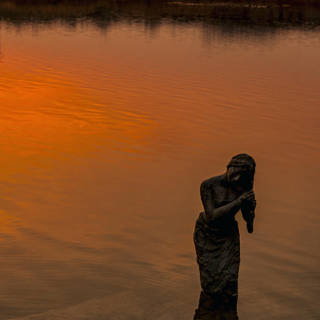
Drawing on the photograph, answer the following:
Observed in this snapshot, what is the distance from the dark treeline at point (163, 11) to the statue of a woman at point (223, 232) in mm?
43775

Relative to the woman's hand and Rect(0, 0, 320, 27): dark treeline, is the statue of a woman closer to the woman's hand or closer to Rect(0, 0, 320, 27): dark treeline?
the woman's hand

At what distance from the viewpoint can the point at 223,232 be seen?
299 inches

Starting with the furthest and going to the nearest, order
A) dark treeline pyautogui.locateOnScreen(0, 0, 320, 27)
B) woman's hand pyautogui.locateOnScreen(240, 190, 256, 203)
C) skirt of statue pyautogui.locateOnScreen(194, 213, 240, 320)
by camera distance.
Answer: dark treeline pyautogui.locateOnScreen(0, 0, 320, 27) < skirt of statue pyautogui.locateOnScreen(194, 213, 240, 320) < woman's hand pyautogui.locateOnScreen(240, 190, 256, 203)

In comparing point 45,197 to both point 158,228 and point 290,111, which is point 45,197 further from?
point 290,111

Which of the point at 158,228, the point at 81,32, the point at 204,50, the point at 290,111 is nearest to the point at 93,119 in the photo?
the point at 290,111

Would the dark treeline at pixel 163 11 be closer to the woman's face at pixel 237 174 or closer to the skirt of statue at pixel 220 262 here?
the skirt of statue at pixel 220 262

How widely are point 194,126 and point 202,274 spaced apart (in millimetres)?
11983

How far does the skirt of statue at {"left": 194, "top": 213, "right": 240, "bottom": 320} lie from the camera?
757cm

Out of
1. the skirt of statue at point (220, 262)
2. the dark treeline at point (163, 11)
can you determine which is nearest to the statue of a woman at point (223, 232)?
the skirt of statue at point (220, 262)

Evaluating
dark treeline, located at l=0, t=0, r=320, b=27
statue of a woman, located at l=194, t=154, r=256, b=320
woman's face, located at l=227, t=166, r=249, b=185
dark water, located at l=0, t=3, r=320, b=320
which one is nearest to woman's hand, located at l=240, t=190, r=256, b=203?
statue of a woman, located at l=194, t=154, r=256, b=320

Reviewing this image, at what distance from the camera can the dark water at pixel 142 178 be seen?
948 centimetres

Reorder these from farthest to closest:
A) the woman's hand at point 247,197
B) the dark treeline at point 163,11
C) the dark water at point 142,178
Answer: the dark treeline at point 163,11 < the dark water at point 142,178 < the woman's hand at point 247,197

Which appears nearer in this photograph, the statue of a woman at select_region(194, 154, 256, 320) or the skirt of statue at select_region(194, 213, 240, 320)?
the statue of a woman at select_region(194, 154, 256, 320)

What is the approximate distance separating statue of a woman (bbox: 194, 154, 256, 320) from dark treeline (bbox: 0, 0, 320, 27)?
4378 centimetres
